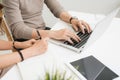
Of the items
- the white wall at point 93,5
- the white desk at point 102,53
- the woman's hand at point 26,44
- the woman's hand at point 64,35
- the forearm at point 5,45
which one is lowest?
the white wall at point 93,5

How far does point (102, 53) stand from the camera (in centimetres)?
109

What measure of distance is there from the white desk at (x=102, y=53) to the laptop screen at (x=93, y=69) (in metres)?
0.04

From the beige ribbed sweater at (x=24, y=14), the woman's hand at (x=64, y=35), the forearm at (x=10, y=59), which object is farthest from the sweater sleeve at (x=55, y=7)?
the forearm at (x=10, y=59)

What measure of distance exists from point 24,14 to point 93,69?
0.83 metres

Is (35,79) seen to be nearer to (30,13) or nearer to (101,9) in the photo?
(30,13)

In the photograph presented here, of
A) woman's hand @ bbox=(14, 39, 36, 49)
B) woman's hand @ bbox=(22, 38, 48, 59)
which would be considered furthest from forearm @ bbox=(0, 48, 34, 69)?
woman's hand @ bbox=(14, 39, 36, 49)

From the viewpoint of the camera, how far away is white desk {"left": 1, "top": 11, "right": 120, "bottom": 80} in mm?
970

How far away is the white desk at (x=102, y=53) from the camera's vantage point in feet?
3.18

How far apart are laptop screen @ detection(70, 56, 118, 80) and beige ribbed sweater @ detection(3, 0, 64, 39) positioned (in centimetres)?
54

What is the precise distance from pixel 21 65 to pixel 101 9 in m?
1.75

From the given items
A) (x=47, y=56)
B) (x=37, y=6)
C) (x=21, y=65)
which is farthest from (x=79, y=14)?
(x=21, y=65)

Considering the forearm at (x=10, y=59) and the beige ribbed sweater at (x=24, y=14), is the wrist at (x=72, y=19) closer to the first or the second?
the beige ribbed sweater at (x=24, y=14)

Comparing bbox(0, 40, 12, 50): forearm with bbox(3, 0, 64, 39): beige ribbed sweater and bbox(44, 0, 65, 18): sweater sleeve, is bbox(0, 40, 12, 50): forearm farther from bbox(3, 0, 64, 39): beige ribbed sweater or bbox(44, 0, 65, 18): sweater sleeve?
bbox(44, 0, 65, 18): sweater sleeve

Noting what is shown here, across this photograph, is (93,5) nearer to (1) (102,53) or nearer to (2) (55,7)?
(2) (55,7)
